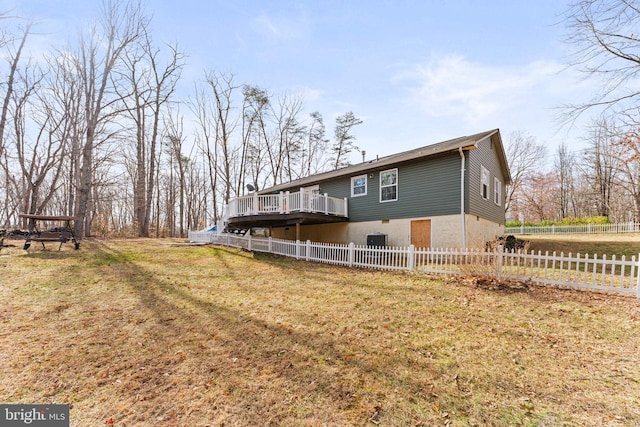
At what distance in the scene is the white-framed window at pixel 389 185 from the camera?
42.4ft

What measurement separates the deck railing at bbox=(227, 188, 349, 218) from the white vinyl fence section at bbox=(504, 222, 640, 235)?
2009cm

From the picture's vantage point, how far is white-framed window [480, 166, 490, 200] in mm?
12508

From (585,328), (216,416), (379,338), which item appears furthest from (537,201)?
(216,416)

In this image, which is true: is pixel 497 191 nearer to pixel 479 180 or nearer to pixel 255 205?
pixel 479 180

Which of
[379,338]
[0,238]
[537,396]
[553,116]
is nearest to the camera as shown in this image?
[537,396]

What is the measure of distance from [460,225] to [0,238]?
60.4 feet

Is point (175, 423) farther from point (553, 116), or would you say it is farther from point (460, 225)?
point (553, 116)

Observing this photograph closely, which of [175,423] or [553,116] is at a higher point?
[553,116]

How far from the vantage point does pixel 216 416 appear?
2.49m

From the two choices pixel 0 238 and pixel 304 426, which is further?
pixel 0 238

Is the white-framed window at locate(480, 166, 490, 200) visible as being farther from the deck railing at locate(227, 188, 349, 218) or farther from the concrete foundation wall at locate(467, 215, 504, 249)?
the deck railing at locate(227, 188, 349, 218)

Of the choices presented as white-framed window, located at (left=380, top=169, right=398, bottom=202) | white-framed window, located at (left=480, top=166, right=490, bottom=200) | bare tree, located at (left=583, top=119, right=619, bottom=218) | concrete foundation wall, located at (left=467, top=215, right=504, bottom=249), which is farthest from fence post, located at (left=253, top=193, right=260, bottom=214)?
bare tree, located at (left=583, top=119, right=619, bottom=218)

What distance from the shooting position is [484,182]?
1294 cm

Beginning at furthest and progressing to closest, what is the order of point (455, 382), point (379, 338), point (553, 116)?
point (553, 116), point (379, 338), point (455, 382)
